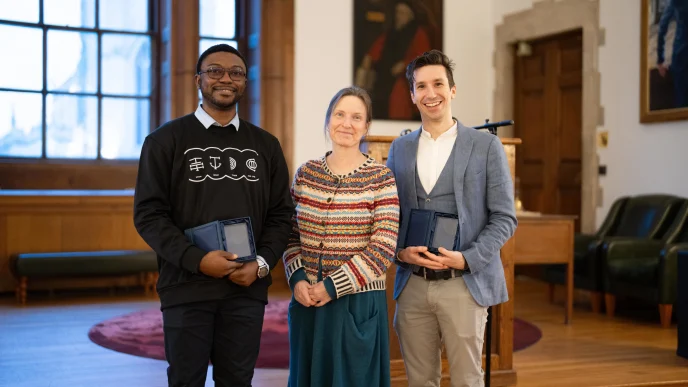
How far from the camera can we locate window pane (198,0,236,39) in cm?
780

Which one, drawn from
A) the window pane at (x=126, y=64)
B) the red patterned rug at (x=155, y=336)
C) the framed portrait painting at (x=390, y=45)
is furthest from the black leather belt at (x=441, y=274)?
the window pane at (x=126, y=64)

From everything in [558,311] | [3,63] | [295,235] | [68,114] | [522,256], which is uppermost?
[3,63]

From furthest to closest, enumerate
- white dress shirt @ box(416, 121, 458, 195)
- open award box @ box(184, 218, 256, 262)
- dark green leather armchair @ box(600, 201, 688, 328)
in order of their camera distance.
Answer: dark green leather armchair @ box(600, 201, 688, 328)
white dress shirt @ box(416, 121, 458, 195)
open award box @ box(184, 218, 256, 262)

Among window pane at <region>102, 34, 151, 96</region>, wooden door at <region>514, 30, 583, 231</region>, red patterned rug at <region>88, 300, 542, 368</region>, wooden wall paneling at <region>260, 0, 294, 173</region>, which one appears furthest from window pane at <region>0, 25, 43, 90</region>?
wooden door at <region>514, 30, 583, 231</region>

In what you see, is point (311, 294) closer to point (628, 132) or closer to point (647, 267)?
point (647, 267)

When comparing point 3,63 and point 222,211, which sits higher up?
point 3,63

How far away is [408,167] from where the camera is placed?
2.78 metres

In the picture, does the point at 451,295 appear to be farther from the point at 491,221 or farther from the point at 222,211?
the point at 222,211

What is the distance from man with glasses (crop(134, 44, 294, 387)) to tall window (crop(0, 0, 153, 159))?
215 inches

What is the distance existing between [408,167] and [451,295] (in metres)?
0.48

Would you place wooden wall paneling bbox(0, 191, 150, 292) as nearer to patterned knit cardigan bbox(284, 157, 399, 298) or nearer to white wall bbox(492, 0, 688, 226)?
white wall bbox(492, 0, 688, 226)

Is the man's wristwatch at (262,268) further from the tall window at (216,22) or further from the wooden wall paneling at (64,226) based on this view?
the tall window at (216,22)

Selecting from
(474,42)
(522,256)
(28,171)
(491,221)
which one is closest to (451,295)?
(491,221)

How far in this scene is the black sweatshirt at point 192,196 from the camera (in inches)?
92.8
